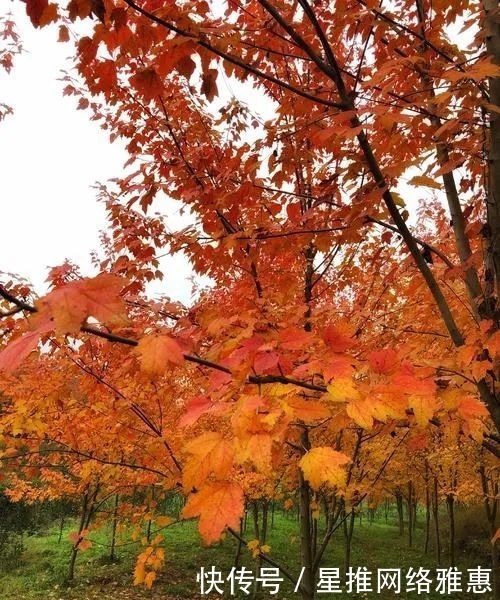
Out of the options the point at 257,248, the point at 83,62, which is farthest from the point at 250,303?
the point at 83,62

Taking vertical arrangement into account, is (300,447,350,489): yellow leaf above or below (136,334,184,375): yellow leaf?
below

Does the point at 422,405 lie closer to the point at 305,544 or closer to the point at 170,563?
the point at 305,544

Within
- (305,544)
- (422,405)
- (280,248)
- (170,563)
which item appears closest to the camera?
(422,405)

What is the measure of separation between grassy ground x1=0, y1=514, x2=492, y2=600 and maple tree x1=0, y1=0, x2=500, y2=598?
6651 mm

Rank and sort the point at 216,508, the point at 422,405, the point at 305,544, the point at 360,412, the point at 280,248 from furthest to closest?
1. the point at 305,544
2. the point at 280,248
3. the point at 422,405
4. the point at 360,412
5. the point at 216,508

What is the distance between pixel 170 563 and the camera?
48.6ft

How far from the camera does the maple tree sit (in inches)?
52.4

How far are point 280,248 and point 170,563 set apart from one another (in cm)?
1501

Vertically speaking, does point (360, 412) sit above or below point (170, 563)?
above

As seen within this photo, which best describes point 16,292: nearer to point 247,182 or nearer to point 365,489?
point 247,182

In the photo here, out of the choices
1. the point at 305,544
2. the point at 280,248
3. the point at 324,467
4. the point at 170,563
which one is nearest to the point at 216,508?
the point at 324,467

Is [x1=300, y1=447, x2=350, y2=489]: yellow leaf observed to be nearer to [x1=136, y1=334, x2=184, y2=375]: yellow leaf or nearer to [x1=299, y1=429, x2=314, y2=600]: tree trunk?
[x1=136, y1=334, x2=184, y2=375]: yellow leaf

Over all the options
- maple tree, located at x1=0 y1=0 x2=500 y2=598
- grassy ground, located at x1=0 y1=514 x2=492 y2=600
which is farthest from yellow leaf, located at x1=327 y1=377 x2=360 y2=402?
grassy ground, located at x1=0 y1=514 x2=492 y2=600

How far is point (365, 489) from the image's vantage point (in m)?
4.61
